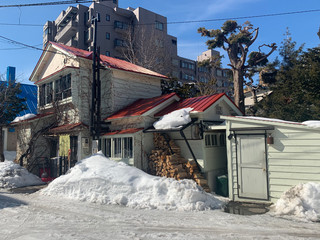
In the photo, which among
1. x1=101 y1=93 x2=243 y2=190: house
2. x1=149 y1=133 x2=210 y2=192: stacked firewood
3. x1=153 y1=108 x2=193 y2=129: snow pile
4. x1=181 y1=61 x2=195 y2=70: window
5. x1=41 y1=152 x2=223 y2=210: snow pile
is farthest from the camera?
x1=181 y1=61 x2=195 y2=70: window

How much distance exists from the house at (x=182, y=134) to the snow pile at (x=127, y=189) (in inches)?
82.0

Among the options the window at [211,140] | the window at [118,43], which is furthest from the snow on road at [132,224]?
the window at [118,43]

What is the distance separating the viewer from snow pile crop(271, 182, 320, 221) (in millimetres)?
6328

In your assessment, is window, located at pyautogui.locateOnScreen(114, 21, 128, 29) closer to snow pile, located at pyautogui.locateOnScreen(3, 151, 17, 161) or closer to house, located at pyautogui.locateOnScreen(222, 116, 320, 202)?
snow pile, located at pyautogui.locateOnScreen(3, 151, 17, 161)

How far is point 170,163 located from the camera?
33.6ft

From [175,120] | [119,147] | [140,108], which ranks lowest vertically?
[119,147]

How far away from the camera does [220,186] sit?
9.86m

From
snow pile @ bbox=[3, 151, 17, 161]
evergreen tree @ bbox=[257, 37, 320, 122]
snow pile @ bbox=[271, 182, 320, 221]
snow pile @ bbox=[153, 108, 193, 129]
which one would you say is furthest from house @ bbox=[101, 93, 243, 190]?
snow pile @ bbox=[3, 151, 17, 161]

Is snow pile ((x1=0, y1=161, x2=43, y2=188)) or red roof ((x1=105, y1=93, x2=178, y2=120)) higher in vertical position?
red roof ((x1=105, y1=93, x2=178, y2=120))

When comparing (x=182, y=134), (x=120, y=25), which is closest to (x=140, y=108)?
(x=182, y=134)

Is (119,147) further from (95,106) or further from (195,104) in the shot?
(195,104)

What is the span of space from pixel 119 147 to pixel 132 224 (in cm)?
632

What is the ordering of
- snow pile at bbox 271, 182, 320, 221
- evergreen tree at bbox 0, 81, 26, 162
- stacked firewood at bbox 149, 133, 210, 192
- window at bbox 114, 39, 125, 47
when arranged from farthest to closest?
1. window at bbox 114, 39, 125, 47
2. evergreen tree at bbox 0, 81, 26, 162
3. stacked firewood at bbox 149, 133, 210, 192
4. snow pile at bbox 271, 182, 320, 221

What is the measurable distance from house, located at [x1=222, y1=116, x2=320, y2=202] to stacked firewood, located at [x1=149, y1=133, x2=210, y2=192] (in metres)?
1.65
